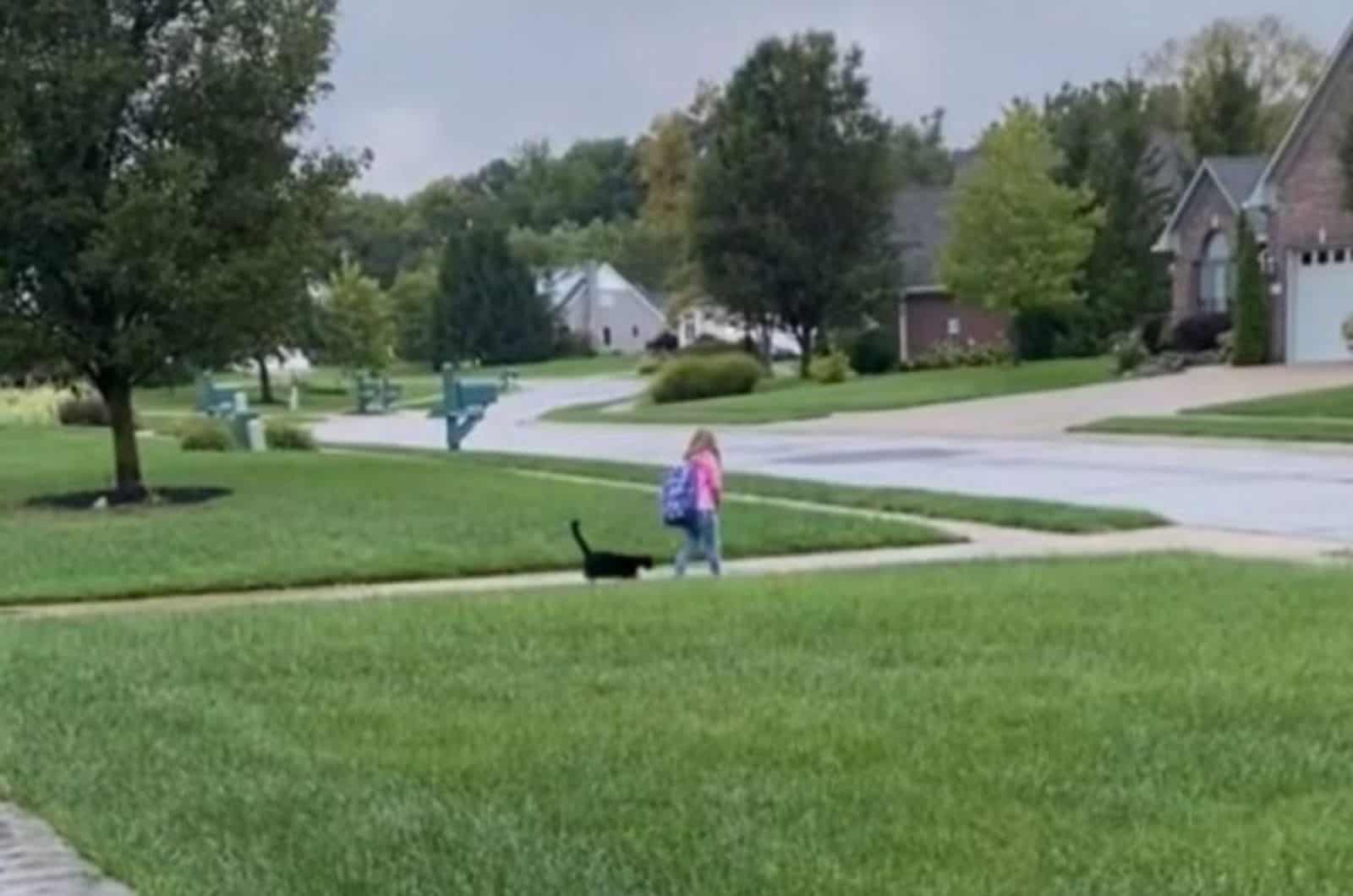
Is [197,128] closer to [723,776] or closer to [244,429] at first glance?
[244,429]

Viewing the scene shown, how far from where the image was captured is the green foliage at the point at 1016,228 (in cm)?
4604

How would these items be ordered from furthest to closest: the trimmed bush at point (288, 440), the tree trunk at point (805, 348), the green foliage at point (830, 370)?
the tree trunk at point (805, 348) → the green foliage at point (830, 370) → the trimmed bush at point (288, 440)

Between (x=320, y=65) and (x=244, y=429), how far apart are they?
42.2 feet

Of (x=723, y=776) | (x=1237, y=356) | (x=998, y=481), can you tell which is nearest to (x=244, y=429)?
(x=998, y=481)

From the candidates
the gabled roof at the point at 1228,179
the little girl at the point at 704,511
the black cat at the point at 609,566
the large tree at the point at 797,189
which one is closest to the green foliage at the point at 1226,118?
the gabled roof at the point at 1228,179

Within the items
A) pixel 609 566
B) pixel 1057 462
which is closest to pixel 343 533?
pixel 609 566

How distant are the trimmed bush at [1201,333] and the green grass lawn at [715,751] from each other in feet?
123

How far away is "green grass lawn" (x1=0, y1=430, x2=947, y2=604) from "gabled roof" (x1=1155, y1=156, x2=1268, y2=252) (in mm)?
28369

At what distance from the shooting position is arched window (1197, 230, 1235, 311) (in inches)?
1905

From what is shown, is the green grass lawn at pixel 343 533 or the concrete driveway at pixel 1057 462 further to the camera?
the concrete driveway at pixel 1057 462

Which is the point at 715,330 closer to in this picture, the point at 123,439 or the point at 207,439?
the point at 207,439

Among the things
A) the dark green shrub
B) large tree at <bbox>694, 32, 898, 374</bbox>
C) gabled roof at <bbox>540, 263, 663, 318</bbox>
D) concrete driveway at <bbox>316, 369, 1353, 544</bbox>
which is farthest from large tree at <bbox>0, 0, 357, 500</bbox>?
gabled roof at <bbox>540, 263, 663, 318</bbox>

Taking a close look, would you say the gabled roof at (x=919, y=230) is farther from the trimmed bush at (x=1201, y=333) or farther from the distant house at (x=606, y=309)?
the distant house at (x=606, y=309)

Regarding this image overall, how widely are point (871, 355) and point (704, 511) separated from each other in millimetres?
43295
